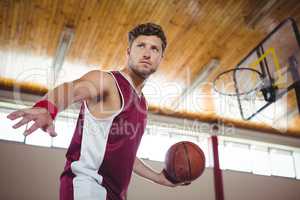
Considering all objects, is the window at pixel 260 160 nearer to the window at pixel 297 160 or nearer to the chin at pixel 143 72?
the window at pixel 297 160

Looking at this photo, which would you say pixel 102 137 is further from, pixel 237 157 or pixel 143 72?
pixel 237 157

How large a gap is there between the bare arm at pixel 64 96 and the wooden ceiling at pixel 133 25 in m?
3.39

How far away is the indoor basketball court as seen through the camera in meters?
1.68

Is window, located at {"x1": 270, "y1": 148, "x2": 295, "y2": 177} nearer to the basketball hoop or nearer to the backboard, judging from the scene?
the basketball hoop

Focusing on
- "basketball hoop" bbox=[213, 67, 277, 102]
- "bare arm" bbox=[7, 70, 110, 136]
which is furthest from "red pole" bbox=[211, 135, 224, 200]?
"bare arm" bbox=[7, 70, 110, 136]

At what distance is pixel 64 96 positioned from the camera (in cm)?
138

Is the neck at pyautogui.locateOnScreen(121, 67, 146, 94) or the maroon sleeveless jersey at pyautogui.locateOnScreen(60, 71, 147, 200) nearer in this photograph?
the maroon sleeveless jersey at pyautogui.locateOnScreen(60, 71, 147, 200)

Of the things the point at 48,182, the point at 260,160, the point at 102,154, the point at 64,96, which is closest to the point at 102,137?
the point at 102,154

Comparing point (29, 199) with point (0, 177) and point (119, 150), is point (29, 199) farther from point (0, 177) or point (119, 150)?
point (119, 150)

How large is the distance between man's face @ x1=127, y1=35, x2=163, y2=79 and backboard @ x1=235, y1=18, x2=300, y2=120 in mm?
3208

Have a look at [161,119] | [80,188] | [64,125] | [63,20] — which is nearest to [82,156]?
[80,188]

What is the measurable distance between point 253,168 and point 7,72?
18.1 ft

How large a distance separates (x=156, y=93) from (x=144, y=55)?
Result: 4894mm

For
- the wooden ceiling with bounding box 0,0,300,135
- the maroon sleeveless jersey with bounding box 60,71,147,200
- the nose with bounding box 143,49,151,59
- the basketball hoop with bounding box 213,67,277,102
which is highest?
the wooden ceiling with bounding box 0,0,300,135
